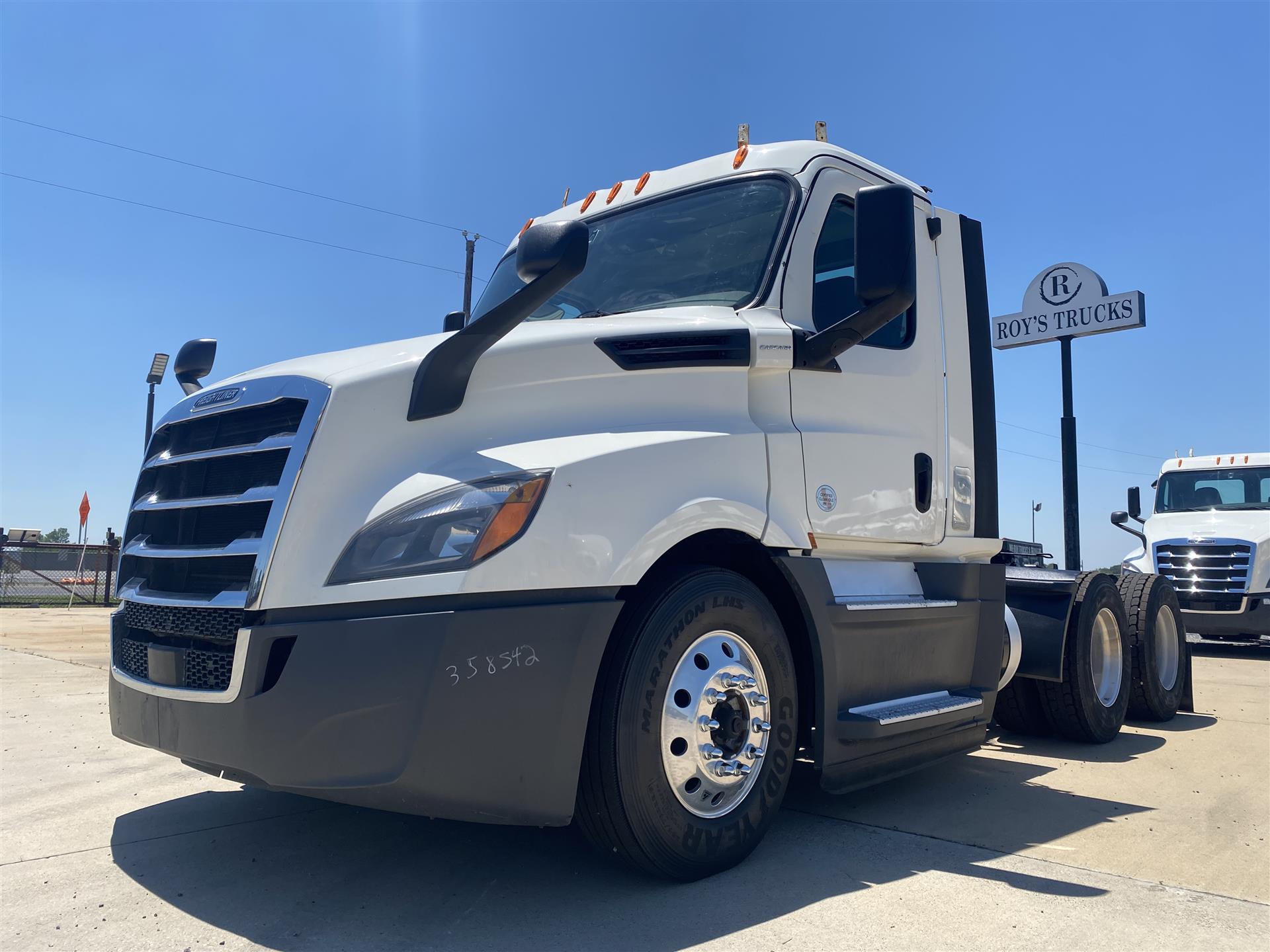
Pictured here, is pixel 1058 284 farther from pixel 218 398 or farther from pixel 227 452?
pixel 227 452

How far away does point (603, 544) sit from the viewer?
292 cm

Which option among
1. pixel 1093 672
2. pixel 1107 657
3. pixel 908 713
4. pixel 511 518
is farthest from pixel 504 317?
pixel 1107 657

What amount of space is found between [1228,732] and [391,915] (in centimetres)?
610

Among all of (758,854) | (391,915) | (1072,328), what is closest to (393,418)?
(391,915)

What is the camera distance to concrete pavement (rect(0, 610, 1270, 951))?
9.14 ft

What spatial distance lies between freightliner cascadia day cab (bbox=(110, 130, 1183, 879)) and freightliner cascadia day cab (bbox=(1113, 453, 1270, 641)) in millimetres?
10166

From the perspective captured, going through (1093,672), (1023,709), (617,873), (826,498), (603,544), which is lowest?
(1023,709)

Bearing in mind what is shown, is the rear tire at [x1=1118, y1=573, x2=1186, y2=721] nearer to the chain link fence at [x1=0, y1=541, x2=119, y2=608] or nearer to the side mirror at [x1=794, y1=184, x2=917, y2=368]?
the side mirror at [x1=794, y1=184, x2=917, y2=368]

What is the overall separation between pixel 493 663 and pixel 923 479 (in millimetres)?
2532

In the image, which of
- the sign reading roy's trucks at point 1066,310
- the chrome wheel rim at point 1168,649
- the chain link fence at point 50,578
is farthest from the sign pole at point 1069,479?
the chain link fence at point 50,578

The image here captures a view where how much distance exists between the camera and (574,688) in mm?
2838

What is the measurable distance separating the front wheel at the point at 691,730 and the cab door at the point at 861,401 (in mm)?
631

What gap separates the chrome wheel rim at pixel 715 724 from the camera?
3.12 meters

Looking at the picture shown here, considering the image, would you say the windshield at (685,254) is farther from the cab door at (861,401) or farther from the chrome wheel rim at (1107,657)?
the chrome wheel rim at (1107,657)
